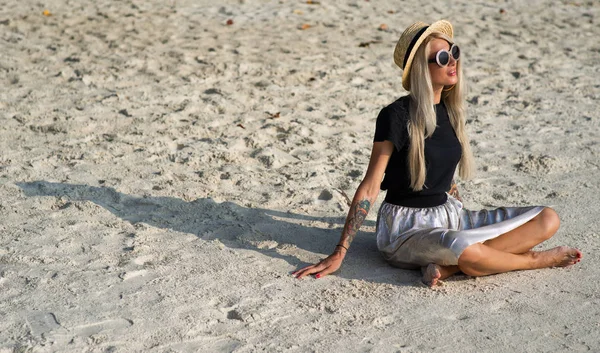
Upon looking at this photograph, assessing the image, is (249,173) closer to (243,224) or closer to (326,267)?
(243,224)

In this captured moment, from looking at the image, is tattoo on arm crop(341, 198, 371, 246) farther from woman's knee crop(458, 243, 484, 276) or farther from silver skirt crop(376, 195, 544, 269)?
woman's knee crop(458, 243, 484, 276)

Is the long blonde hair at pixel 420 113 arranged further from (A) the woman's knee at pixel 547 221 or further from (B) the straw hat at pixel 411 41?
(A) the woman's knee at pixel 547 221

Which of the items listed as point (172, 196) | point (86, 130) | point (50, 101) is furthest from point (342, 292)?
point (50, 101)

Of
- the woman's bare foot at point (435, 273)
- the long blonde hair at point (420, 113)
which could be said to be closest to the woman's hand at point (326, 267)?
the woman's bare foot at point (435, 273)

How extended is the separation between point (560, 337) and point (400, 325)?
693mm

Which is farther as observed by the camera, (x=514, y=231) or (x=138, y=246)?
(x=138, y=246)

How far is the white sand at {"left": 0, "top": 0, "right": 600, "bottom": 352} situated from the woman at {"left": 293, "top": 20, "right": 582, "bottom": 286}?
11 centimetres

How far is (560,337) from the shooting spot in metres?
3.26

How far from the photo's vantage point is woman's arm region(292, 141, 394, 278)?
3.74m

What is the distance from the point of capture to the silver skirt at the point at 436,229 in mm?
3584

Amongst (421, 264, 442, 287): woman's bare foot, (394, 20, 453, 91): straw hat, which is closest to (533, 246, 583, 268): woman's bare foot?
(421, 264, 442, 287): woman's bare foot

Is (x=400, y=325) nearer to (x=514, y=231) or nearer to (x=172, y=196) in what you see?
(x=514, y=231)

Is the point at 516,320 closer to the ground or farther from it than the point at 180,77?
farther from it

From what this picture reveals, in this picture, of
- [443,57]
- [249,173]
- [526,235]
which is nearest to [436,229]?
[526,235]
